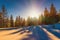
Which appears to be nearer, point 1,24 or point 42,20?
→ point 42,20

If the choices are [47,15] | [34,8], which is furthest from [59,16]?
[34,8]

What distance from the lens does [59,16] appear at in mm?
11164

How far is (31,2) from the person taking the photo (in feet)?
25.8

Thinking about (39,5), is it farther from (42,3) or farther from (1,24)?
(1,24)

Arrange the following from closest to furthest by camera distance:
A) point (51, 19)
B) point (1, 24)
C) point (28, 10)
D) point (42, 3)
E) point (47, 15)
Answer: point (28, 10)
point (42, 3)
point (51, 19)
point (47, 15)
point (1, 24)

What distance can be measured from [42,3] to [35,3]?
2.28 ft

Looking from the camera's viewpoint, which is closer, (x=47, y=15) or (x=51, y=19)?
(x=51, y=19)

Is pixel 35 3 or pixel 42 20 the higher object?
pixel 35 3

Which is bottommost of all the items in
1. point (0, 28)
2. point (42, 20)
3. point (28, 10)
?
point (0, 28)

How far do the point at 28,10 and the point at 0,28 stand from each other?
19.8 ft

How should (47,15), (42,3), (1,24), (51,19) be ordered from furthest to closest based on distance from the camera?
(1,24) < (47,15) < (51,19) < (42,3)

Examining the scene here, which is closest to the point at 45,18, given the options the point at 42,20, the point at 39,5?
the point at 42,20

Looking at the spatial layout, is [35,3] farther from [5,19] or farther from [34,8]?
[5,19]

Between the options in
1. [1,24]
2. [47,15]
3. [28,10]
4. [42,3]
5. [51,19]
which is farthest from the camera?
[1,24]
